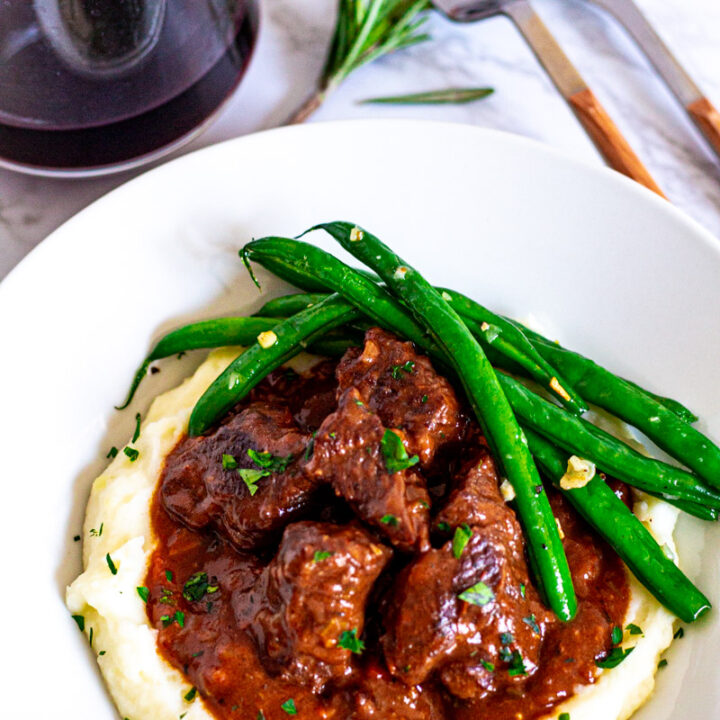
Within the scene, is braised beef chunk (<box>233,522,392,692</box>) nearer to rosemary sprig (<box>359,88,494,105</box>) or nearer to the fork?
the fork

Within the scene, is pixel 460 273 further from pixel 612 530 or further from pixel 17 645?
pixel 17 645

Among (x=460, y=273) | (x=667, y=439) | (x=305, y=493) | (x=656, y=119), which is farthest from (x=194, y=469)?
(x=656, y=119)

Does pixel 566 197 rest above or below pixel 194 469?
above

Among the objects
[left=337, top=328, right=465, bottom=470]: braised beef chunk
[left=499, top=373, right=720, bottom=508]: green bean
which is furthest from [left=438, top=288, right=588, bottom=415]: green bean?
[left=337, top=328, right=465, bottom=470]: braised beef chunk

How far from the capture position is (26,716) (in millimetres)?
3803

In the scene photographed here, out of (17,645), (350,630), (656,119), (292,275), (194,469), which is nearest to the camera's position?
(350,630)

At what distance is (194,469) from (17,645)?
1.12 meters

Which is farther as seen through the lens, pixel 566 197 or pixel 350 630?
pixel 566 197

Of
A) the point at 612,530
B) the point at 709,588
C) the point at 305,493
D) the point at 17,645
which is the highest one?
the point at 305,493

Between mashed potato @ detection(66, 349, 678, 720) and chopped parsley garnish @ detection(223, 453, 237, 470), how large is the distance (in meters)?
0.43

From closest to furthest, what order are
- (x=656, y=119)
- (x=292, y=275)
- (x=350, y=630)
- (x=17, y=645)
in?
(x=350, y=630) → (x=17, y=645) → (x=292, y=275) → (x=656, y=119)

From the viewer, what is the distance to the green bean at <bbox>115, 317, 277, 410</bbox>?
15.0 ft

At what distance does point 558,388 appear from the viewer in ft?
14.2

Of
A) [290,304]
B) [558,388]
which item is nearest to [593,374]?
[558,388]
